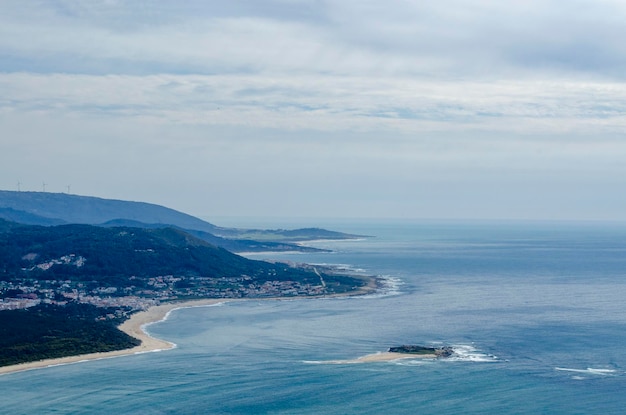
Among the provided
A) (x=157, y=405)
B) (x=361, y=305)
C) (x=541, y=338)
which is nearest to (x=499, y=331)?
(x=541, y=338)

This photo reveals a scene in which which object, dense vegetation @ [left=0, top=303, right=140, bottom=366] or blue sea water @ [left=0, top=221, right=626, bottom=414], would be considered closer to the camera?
blue sea water @ [left=0, top=221, right=626, bottom=414]

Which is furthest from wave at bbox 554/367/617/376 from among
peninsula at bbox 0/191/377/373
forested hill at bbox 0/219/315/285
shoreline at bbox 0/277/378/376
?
forested hill at bbox 0/219/315/285

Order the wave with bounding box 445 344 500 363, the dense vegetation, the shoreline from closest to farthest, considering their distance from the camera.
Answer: the shoreline → the wave with bounding box 445 344 500 363 → the dense vegetation

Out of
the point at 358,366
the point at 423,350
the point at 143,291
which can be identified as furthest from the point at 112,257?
the point at 358,366

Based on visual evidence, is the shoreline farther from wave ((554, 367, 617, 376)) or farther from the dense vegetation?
wave ((554, 367, 617, 376))

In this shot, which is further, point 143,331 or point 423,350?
point 143,331

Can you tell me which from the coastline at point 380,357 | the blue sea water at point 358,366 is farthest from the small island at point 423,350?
the blue sea water at point 358,366

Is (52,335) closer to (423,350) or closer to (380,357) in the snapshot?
(380,357)
